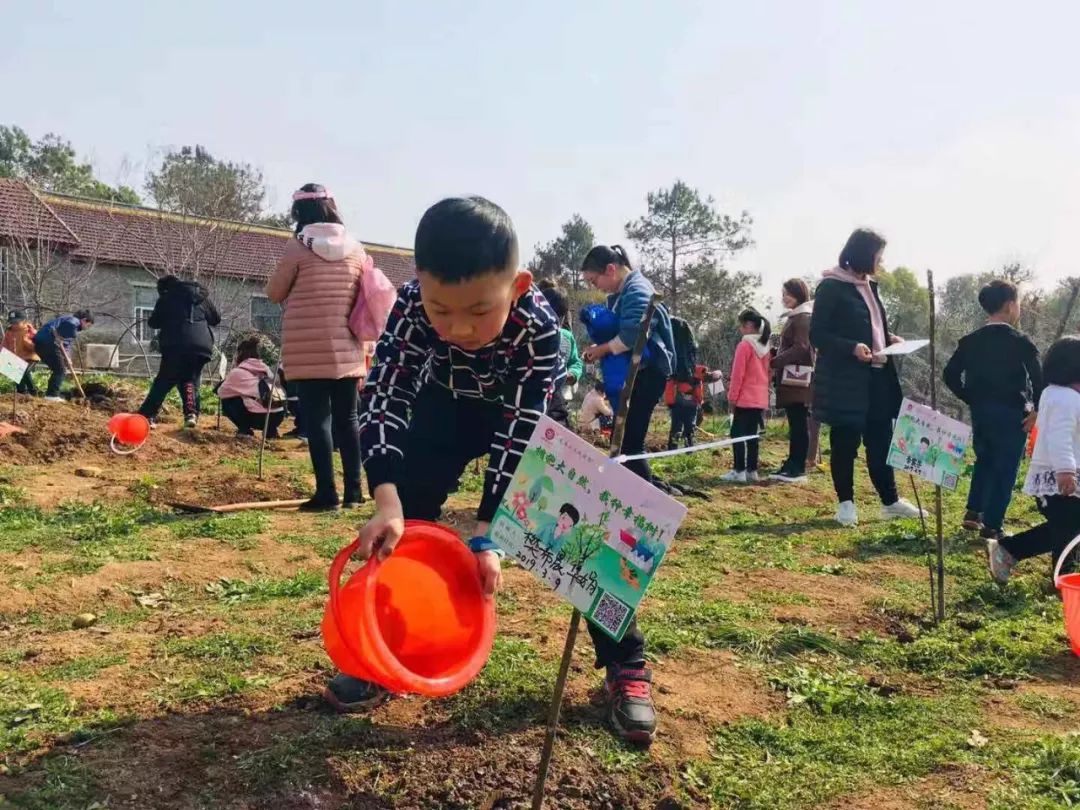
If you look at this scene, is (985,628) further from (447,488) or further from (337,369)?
(337,369)

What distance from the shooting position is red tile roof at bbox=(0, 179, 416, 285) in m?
19.5

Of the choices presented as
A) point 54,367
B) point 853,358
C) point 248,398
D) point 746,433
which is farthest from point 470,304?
point 54,367

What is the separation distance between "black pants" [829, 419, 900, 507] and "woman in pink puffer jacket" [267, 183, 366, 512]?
10.2ft

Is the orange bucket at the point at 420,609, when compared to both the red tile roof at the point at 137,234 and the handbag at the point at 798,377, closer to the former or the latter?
the handbag at the point at 798,377

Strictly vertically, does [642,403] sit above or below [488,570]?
above

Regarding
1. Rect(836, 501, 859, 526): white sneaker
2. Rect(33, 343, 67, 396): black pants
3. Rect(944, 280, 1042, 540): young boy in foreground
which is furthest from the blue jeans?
Rect(33, 343, 67, 396): black pants

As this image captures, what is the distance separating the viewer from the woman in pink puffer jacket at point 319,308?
4.88 meters

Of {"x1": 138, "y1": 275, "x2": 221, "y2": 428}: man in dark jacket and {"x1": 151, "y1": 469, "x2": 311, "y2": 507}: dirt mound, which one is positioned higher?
{"x1": 138, "y1": 275, "x2": 221, "y2": 428}: man in dark jacket

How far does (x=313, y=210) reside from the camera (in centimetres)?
497

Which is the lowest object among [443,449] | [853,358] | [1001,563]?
[1001,563]

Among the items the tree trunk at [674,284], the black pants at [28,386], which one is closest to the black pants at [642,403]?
the black pants at [28,386]

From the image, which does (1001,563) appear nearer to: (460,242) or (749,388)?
(749,388)

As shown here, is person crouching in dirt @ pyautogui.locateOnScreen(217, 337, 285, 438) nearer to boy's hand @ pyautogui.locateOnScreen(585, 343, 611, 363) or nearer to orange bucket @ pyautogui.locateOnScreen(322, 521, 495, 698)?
boy's hand @ pyautogui.locateOnScreen(585, 343, 611, 363)

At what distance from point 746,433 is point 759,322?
43.6 inches
